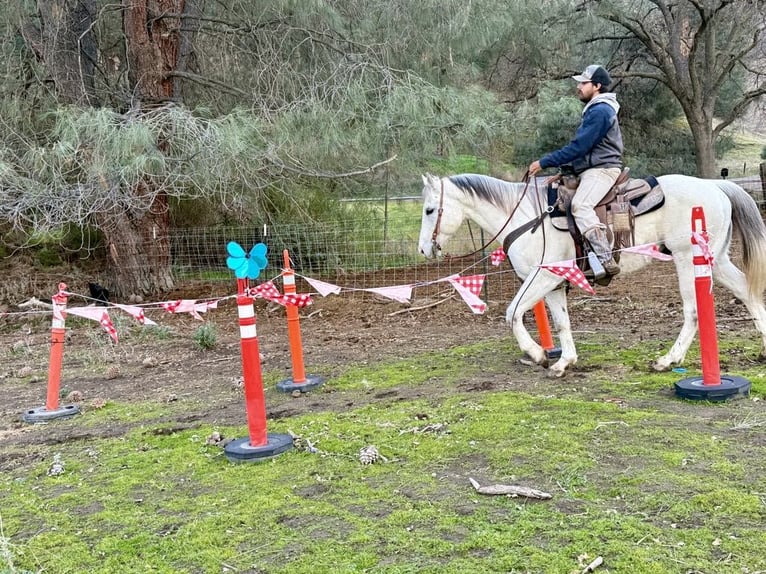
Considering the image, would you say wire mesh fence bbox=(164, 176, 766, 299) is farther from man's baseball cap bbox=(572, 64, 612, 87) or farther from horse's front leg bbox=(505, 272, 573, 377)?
man's baseball cap bbox=(572, 64, 612, 87)

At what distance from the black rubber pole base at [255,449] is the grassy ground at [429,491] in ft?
0.19

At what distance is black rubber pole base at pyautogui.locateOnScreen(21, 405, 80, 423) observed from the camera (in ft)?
16.3

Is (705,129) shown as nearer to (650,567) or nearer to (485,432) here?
(485,432)

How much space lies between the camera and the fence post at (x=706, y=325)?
4.04 metres

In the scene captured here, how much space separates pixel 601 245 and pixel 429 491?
250cm

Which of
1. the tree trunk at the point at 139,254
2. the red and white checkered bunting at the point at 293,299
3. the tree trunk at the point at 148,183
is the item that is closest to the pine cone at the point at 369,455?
the red and white checkered bunting at the point at 293,299

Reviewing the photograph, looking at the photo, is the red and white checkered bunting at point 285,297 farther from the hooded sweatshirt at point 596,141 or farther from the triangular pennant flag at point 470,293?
the hooded sweatshirt at point 596,141

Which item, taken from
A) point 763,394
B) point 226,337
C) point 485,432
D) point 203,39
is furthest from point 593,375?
point 203,39

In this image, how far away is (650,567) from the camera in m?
2.29

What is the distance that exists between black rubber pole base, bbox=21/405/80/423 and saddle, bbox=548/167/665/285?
3.95 meters

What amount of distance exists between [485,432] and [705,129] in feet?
35.0

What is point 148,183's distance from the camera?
26.9 feet

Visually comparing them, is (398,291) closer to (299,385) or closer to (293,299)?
(293,299)

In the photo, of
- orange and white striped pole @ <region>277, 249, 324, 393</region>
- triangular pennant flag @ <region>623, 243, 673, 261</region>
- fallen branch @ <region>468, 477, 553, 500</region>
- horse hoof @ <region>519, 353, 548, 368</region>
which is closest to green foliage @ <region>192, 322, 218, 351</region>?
orange and white striped pole @ <region>277, 249, 324, 393</region>
